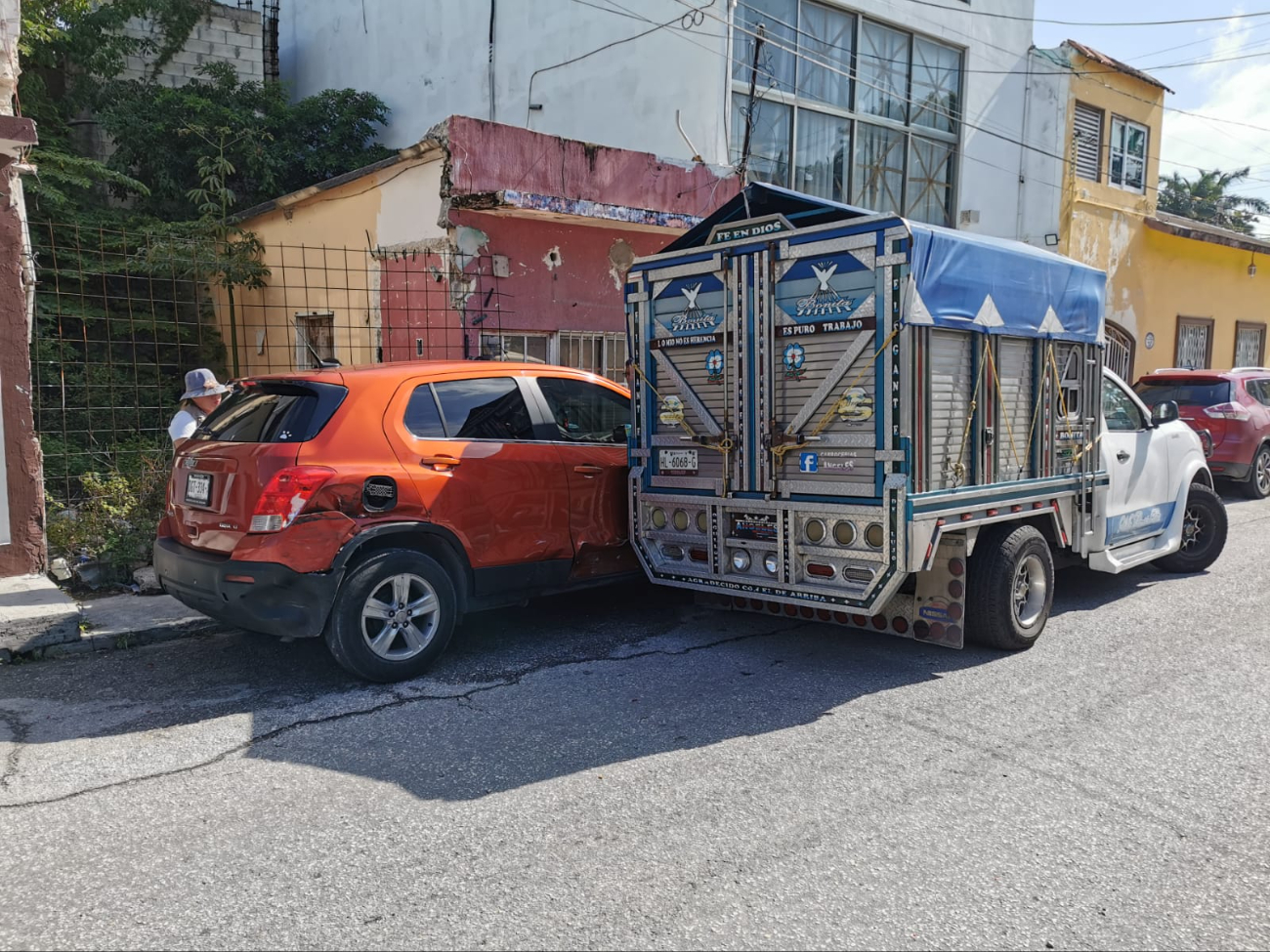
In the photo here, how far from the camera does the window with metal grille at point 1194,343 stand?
20797 mm

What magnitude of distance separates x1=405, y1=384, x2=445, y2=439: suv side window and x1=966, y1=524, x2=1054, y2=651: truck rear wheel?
3386 millimetres

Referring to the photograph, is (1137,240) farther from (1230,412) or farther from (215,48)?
(215,48)

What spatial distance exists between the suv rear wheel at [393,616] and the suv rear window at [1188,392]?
10.9m

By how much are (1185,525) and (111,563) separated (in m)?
8.96

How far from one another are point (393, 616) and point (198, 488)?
1.33m

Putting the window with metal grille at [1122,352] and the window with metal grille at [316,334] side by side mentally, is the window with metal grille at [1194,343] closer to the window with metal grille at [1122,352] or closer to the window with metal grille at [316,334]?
the window with metal grille at [1122,352]

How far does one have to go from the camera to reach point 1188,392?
42.3 feet

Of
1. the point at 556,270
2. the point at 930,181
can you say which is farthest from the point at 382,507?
the point at 930,181

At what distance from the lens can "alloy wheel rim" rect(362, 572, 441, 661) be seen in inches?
206

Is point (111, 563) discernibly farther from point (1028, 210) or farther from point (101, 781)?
point (1028, 210)

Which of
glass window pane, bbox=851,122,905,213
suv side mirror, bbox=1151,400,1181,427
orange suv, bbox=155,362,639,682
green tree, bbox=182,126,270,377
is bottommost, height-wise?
orange suv, bbox=155,362,639,682

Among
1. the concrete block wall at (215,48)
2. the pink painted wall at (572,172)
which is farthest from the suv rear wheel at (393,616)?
the concrete block wall at (215,48)

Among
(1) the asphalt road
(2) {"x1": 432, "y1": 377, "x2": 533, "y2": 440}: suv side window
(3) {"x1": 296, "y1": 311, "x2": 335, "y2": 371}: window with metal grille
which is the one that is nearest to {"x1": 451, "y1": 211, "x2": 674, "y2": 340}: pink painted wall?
(3) {"x1": 296, "y1": 311, "x2": 335, "y2": 371}: window with metal grille

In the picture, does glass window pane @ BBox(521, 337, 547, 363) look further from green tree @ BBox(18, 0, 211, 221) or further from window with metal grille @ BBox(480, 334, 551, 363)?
green tree @ BBox(18, 0, 211, 221)
